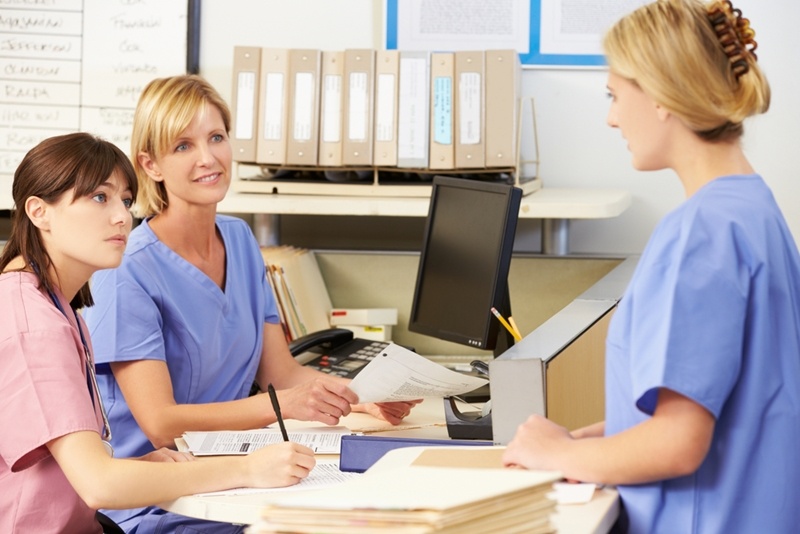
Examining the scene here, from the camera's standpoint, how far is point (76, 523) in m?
1.54

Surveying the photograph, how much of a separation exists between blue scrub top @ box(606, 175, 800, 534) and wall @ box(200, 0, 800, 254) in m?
1.88

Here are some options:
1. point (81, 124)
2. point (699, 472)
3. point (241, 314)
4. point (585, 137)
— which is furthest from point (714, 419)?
point (81, 124)

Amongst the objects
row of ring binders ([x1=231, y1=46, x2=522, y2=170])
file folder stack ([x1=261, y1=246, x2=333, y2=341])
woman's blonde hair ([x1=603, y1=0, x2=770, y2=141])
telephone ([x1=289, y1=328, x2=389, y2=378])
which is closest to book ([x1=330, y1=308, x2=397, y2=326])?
file folder stack ([x1=261, y1=246, x2=333, y2=341])

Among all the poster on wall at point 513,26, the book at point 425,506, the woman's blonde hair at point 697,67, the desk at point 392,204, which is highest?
the poster on wall at point 513,26

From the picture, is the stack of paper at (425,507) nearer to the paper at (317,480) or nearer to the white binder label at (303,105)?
the paper at (317,480)

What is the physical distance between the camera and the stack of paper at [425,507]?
2.85 ft

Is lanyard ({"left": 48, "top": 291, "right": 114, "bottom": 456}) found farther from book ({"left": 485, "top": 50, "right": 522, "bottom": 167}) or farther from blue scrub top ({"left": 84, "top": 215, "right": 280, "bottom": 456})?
book ({"left": 485, "top": 50, "right": 522, "bottom": 167})

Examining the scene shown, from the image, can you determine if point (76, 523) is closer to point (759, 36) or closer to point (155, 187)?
point (155, 187)

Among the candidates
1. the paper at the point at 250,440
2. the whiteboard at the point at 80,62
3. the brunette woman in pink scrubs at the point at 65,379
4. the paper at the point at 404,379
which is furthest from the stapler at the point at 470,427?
the whiteboard at the point at 80,62

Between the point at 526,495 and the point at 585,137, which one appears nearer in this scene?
the point at 526,495

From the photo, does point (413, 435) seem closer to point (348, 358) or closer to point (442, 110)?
point (348, 358)

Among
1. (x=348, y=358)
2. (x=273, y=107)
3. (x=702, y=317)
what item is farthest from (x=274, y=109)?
(x=702, y=317)

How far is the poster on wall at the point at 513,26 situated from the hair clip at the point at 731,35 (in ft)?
6.10

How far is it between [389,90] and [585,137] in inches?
25.5
